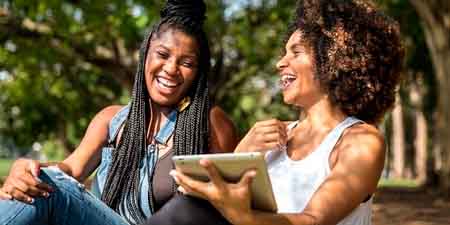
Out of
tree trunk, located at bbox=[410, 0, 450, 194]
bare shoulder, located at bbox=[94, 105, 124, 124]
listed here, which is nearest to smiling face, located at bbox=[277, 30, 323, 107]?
bare shoulder, located at bbox=[94, 105, 124, 124]

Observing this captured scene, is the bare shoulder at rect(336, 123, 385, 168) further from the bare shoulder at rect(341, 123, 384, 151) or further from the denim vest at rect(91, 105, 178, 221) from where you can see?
the denim vest at rect(91, 105, 178, 221)

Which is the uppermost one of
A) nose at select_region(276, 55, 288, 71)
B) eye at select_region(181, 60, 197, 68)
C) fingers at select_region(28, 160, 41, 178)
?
eye at select_region(181, 60, 197, 68)

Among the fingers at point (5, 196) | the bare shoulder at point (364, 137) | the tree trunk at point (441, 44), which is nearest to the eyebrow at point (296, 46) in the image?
the bare shoulder at point (364, 137)

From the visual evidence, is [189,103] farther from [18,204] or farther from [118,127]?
[18,204]

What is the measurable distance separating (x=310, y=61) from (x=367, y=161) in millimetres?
415

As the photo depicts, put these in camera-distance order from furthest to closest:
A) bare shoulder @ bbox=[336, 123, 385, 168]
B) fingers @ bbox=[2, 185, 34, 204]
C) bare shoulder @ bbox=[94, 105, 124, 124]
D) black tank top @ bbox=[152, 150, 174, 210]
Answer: bare shoulder @ bbox=[94, 105, 124, 124]
black tank top @ bbox=[152, 150, 174, 210]
fingers @ bbox=[2, 185, 34, 204]
bare shoulder @ bbox=[336, 123, 385, 168]

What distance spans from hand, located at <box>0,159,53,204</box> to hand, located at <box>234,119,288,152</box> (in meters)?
0.65

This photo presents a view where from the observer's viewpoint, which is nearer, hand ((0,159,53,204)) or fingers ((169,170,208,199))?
fingers ((169,170,208,199))

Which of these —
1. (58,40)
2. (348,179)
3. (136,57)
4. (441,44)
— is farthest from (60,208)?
(136,57)

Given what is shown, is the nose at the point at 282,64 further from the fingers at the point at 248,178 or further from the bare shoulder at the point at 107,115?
the bare shoulder at the point at 107,115

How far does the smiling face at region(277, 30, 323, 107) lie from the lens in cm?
257

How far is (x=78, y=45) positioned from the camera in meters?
17.7

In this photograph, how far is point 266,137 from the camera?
2.57m

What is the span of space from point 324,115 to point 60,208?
887 mm
